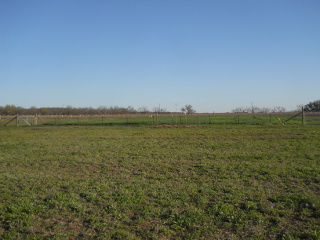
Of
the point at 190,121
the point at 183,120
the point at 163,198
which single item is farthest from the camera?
the point at 183,120

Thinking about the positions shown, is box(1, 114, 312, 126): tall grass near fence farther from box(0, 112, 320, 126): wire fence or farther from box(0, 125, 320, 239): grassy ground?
box(0, 125, 320, 239): grassy ground

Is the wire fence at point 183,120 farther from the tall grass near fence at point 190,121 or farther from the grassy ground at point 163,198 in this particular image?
the grassy ground at point 163,198

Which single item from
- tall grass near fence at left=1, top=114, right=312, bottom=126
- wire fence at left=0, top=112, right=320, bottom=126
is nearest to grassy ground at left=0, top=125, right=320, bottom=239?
wire fence at left=0, top=112, right=320, bottom=126

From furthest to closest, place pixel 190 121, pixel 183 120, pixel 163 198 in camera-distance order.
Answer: pixel 183 120, pixel 190 121, pixel 163 198

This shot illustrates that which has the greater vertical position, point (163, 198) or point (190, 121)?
point (190, 121)

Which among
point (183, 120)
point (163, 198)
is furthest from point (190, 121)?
point (163, 198)

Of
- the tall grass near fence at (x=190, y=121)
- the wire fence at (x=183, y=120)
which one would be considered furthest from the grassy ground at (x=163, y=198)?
the tall grass near fence at (x=190, y=121)

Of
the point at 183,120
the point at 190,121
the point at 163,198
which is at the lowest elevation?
the point at 163,198

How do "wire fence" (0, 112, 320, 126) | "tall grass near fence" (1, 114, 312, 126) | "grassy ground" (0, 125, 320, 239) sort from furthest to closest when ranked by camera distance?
1. "tall grass near fence" (1, 114, 312, 126)
2. "wire fence" (0, 112, 320, 126)
3. "grassy ground" (0, 125, 320, 239)

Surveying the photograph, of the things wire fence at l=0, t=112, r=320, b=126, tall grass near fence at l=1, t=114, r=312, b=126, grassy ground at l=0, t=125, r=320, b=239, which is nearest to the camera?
grassy ground at l=0, t=125, r=320, b=239

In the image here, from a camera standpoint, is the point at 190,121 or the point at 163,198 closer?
the point at 163,198

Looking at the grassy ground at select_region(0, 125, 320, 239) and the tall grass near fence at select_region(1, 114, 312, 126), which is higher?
the tall grass near fence at select_region(1, 114, 312, 126)

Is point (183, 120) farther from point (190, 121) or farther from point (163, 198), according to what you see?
point (163, 198)

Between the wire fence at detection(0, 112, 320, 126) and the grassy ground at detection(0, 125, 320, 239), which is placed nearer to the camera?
the grassy ground at detection(0, 125, 320, 239)
